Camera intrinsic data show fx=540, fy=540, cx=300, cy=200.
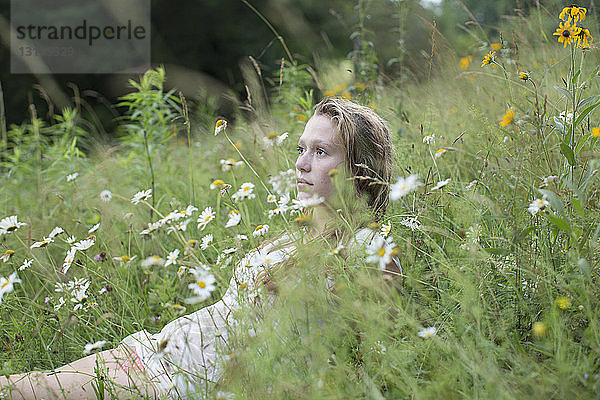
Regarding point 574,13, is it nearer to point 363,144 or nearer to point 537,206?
point 537,206

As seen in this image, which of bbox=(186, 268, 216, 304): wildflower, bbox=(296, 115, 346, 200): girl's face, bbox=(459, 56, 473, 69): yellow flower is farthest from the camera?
bbox=(459, 56, 473, 69): yellow flower

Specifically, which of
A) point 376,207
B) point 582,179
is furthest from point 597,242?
point 376,207

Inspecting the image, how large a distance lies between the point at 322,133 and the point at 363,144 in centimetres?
14

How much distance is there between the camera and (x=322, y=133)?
177cm

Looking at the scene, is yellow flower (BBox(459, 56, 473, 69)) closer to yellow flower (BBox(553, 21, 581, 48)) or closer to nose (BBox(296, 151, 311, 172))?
yellow flower (BBox(553, 21, 581, 48))

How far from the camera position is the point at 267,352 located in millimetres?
1182

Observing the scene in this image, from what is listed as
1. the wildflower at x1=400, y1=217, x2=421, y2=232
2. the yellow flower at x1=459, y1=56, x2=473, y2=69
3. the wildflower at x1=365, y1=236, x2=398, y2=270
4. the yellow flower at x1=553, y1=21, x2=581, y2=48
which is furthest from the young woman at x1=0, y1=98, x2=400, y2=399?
the yellow flower at x1=459, y1=56, x2=473, y2=69

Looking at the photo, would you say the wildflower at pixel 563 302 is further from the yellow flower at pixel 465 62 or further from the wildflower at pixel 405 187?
the yellow flower at pixel 465 62

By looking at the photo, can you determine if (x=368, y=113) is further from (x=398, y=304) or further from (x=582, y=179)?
(x=398, y=304)

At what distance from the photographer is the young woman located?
1.51 m

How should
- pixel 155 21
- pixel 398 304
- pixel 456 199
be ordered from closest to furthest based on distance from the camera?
pixel 398 304 → pixel 456 199 → pixel 155 21

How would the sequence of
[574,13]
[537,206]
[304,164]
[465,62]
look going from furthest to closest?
[465,62], [304,164], [574,13], [537,206]

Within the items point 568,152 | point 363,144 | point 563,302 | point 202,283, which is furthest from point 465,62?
point 202,283

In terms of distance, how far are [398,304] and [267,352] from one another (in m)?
0.30
